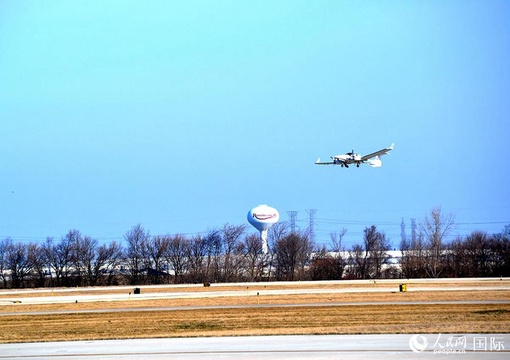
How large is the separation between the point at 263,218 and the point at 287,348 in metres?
101

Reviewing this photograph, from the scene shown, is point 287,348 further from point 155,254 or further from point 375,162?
point 155,254

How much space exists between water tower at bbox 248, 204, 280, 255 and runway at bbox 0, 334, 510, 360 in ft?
320

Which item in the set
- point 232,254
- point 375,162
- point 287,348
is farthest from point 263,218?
point 287,348

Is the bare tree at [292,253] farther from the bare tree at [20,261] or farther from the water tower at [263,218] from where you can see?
the bare tree at [20,261]

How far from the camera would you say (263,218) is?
125 meters

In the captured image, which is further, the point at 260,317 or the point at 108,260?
the point at 108,260

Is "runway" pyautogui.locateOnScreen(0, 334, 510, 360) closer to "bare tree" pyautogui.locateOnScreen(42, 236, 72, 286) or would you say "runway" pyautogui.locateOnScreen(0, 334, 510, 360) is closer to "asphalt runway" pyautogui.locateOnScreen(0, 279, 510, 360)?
"asphalt runway" pyautogui.locateOnScreen(0, 279, 510, 360)

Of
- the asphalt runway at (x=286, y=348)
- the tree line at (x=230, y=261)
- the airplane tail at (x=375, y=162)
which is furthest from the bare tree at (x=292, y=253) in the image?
the asphalt runway at (x=286, y=348)

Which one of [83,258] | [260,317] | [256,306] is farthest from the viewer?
[83,258]

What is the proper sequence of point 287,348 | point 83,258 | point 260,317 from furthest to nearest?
point 83,258 < point 260,317 < point 287,348

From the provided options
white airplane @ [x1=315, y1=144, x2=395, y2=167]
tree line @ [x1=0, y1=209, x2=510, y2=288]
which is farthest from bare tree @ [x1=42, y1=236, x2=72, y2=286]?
white airplane @ [x1=315, y1=144, x2=395, y2=167]

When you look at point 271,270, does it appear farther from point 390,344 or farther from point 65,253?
point 390,344

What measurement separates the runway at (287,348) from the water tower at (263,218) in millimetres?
97385

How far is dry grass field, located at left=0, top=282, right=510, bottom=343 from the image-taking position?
29.9 m
